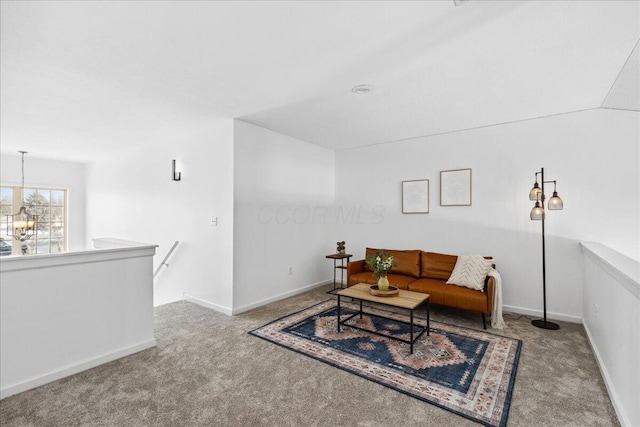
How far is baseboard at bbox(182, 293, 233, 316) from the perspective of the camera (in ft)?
13.1

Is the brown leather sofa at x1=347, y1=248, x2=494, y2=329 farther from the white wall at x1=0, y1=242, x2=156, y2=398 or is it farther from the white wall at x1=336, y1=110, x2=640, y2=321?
the white wall at x1=0, y1=242, x2=156, y2=398

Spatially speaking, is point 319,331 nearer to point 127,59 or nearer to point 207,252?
point 207,252

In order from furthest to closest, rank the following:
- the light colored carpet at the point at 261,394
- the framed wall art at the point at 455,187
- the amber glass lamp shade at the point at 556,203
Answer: the framed wall art at the point at 455,187
the amber glass lamp shade at the point at 556,203
the light colored carpet at the point at 261,394

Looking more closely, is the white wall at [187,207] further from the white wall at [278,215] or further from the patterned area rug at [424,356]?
the patterned area rug at [424,356]

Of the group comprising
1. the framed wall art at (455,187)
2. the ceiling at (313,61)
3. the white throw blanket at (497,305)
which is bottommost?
the white throw blanket at (497,305)

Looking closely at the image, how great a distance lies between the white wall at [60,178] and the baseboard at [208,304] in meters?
4.40

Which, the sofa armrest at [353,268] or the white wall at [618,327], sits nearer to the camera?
the white wall at [618,327]

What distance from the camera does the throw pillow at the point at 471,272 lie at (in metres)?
3.65

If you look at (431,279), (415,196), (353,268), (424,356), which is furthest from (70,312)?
(415,196)

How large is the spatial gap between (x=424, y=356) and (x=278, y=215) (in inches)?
110

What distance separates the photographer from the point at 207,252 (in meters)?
4.24

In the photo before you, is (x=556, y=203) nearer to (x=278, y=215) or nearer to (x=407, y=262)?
(x=407, y=262)

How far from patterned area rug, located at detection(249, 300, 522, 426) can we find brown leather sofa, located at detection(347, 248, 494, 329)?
0.30 meters

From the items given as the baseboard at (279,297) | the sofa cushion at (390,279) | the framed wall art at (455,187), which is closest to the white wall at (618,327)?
the framed wall art at (455,187)
